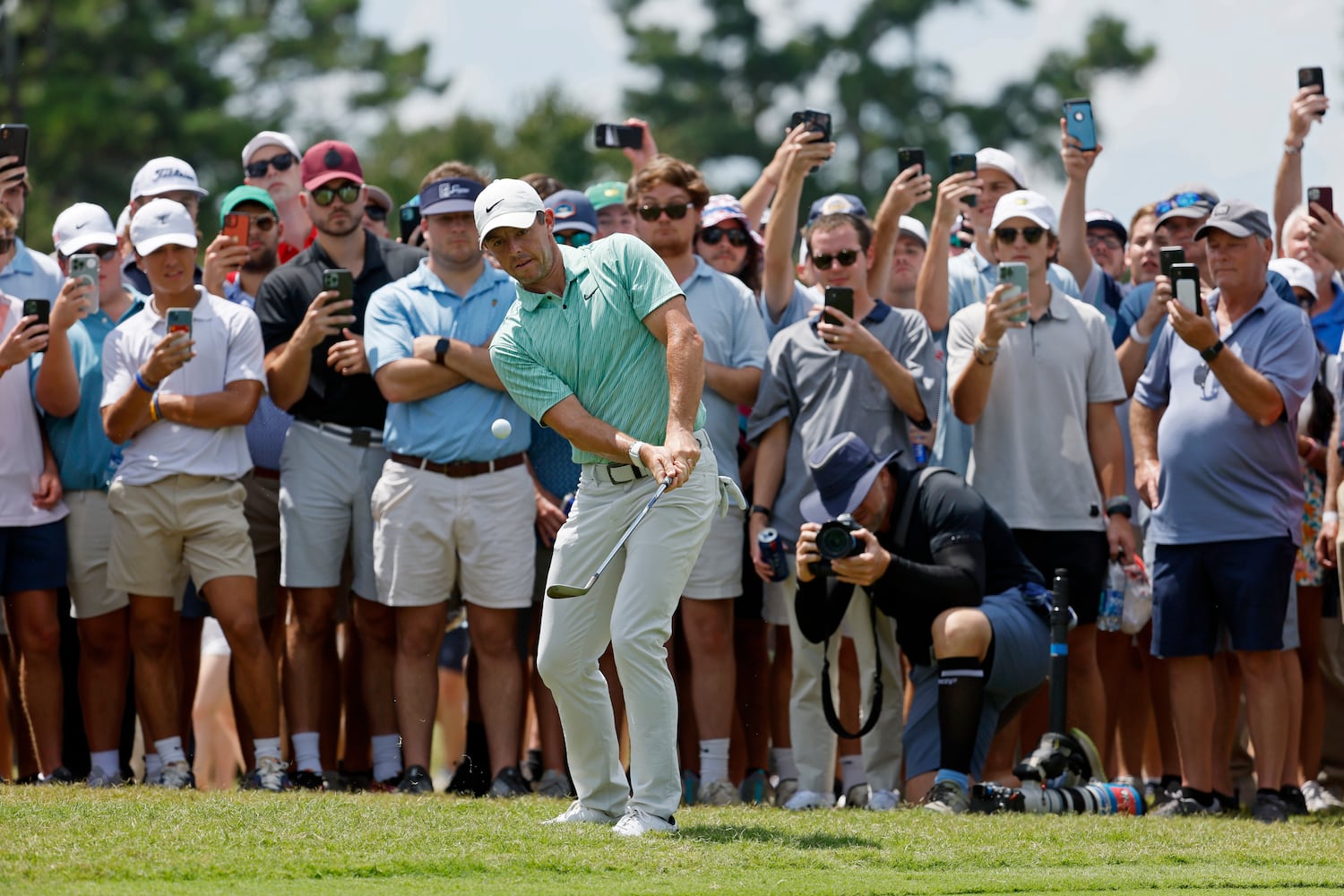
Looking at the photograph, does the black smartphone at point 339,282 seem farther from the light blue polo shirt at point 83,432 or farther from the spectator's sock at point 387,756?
the spectator's sock at point 387,756

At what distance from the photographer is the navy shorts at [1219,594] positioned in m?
8.91

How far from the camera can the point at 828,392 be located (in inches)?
368

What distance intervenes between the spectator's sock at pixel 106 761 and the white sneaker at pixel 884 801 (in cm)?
356

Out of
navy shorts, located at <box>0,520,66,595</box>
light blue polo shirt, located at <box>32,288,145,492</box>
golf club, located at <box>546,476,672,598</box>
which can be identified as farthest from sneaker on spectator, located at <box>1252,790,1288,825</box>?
navy shorts, located at <box>0,520,66,595</box>

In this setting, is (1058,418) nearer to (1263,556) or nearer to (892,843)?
(1263,556)

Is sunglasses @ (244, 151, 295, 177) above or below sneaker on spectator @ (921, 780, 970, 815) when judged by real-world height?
above

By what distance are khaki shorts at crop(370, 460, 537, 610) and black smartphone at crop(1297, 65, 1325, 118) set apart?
4.81 metres

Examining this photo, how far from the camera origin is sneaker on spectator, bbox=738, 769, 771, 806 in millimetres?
9750

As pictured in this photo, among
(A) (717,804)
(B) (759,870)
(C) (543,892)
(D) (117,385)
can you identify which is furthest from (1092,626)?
(D) (117,385)

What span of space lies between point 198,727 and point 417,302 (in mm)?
3249

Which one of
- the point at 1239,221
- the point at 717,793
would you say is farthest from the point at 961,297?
the point at 717,793

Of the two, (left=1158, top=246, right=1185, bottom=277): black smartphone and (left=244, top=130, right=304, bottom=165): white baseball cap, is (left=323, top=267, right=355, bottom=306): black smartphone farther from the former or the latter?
(left=1158, top=246, right=1185, bottom=277): black smartphone

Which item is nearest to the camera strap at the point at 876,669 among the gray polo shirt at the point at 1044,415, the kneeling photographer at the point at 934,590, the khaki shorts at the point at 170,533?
the kneeling photographer at the point at 934,590

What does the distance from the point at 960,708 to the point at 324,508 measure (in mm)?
3251
